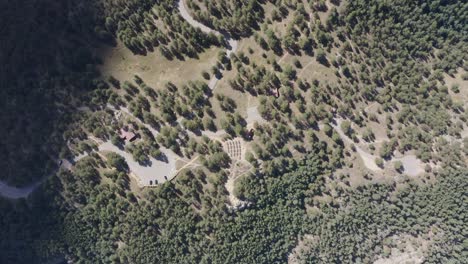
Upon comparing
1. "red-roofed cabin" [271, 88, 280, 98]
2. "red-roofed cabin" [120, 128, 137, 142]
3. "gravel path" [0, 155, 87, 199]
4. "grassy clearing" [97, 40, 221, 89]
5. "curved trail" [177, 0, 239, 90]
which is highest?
"curved trail" [177, 0, 239, 90]

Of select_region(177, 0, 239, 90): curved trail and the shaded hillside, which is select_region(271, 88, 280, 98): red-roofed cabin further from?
the shaded hillside

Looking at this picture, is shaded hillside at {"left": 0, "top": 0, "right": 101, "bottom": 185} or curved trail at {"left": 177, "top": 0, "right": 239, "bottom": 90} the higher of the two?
curved trail at {"left": 177, "top": 0, "right": 239, "bottom": 90}

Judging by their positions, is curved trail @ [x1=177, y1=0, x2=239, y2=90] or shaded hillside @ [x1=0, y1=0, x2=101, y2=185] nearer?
shaded hillside @ [x1=0, y1=0, x2=101, y2=185]

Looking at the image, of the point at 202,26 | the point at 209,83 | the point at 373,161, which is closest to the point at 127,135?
the point at 209,83

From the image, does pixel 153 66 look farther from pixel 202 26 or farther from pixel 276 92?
pixel 276 92

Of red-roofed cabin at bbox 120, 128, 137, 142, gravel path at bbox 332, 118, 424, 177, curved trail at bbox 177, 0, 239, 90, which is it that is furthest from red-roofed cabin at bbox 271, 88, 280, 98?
red-roofed cabin at bbox 120, 128, 137, 142

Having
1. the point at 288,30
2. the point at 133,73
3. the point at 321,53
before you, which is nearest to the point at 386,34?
the point at 321,53

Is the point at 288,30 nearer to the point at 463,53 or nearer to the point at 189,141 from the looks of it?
the point at 189,141

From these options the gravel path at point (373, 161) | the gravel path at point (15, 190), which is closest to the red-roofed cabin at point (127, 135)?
the gravel path at point (15, 190)
